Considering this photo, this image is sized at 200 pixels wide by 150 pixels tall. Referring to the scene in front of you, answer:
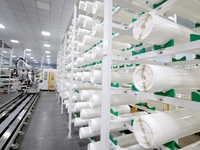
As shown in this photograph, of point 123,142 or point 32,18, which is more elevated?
point 32,18

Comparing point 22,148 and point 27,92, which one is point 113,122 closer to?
point 22,148

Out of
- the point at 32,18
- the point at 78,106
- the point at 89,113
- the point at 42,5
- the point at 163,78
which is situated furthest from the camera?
the point at 32,18

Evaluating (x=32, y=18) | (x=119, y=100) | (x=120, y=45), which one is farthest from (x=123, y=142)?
(x=32, y=18)

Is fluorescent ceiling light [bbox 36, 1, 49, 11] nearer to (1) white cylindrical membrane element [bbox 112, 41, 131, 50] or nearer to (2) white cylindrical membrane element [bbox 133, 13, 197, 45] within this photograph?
(1) white cylindrical membrane element [bbox 112, 41, 131, 50]

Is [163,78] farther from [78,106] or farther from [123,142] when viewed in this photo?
[78,106]

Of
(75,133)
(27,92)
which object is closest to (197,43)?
(75,133)

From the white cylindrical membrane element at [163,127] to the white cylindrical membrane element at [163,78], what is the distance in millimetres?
229

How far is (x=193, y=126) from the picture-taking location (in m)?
0.84

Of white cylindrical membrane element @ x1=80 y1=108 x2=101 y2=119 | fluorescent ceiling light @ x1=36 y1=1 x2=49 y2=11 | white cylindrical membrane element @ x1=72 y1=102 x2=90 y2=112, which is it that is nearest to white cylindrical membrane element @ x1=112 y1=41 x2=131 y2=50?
white cylindrical membrane element @ x1=80 y1=108 x2=101 y2=119

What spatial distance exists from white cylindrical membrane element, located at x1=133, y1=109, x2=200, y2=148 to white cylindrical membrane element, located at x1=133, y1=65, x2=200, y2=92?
23cm

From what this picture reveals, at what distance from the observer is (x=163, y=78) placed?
2.42 ft

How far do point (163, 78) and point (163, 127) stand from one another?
0.36m

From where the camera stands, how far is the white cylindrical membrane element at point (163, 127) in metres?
0.72

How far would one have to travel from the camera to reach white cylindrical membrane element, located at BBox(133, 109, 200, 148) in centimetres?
72
